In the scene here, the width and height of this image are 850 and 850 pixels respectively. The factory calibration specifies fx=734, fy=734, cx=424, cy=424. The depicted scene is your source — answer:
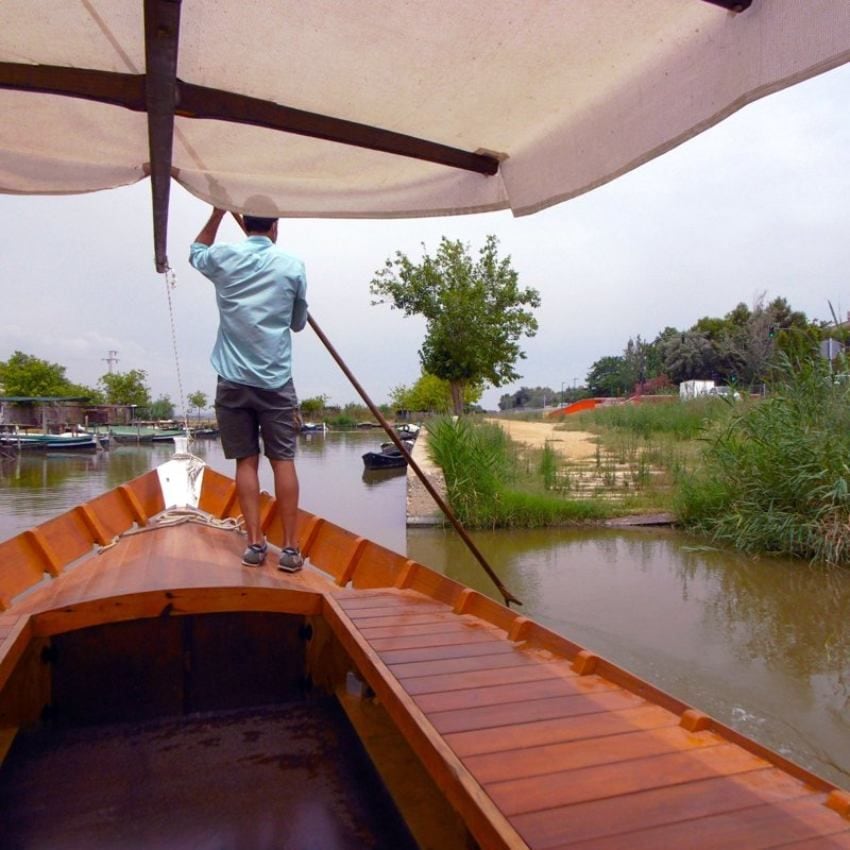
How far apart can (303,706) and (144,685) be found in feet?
1.95

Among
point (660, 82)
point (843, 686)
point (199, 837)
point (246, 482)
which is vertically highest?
point (660, 82)

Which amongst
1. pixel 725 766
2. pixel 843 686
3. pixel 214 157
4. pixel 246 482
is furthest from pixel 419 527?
pixel 725 766

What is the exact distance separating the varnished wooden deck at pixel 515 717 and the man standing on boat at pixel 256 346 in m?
0.47

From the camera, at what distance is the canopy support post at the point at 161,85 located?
4.95 ft

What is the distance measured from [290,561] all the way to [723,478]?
6.68m

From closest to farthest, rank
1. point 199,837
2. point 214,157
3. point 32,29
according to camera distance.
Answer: point 32,29 → point 199,837 → point 214,157

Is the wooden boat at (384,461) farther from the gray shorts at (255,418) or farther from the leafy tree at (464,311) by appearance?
the gray shorts at (255,418)

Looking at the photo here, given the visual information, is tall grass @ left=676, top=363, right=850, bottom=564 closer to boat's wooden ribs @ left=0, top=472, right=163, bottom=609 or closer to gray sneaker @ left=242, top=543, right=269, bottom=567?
gray sneaker @ left=242, top=543, right=269, bottom=567

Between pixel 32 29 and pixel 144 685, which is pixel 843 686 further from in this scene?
pixel 32 29

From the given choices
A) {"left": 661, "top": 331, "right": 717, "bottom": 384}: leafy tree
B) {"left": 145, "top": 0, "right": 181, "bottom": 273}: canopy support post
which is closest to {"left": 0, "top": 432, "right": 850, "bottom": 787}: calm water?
{"left": 145, "top": 0, "right": 181, "bottom": 273}: canopy support post

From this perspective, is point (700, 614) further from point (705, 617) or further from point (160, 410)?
point (160, 410)

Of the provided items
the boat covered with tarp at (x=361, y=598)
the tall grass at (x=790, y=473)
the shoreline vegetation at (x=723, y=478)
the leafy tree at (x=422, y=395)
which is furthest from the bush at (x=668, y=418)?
the leafy tree at (x=422, y=395)

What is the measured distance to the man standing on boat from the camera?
2.82m

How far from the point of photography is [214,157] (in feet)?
8.65
